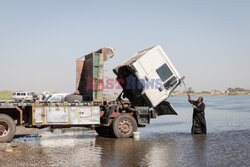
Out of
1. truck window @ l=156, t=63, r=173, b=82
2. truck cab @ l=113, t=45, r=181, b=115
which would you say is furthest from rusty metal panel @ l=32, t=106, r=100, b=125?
truck window @ l=156, t=63, r=173, b=82

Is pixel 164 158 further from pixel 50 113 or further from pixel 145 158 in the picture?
pixel 50 113

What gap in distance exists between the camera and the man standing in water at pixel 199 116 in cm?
1525

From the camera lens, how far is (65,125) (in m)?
13.6

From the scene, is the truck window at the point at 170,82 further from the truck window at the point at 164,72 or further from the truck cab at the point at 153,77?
the truck window at the point at 164,72

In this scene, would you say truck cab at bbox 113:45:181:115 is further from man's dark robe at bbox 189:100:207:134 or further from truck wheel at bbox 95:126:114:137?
truck wheel at bbox 95:126:114:137

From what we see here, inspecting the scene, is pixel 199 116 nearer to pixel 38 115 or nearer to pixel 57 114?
pixel 57 114

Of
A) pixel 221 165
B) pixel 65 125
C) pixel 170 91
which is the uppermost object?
pixel 170 91

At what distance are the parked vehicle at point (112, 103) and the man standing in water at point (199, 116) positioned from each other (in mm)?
1159

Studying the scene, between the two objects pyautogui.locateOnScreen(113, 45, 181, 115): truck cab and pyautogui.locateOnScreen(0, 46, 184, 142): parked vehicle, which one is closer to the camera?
pyautogui.locateOnScreen(0, 46, 184, 142): parked vehicle

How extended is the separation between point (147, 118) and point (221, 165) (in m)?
6.23

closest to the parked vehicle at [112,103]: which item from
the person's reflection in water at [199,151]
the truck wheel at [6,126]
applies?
the truck wheel at [6,126]

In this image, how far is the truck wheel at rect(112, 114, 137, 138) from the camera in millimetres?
14211

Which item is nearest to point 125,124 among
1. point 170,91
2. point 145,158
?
point 170,91

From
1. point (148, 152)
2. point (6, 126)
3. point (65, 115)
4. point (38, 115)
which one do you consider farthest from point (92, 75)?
point (148, 152)
